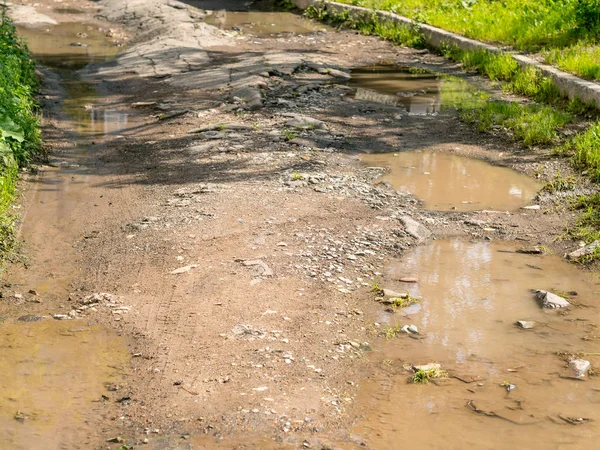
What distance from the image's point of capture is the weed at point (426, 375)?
12.5 feet

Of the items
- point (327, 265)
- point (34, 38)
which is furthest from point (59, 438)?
point (34, 38)

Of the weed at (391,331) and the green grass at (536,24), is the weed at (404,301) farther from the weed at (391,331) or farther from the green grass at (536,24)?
the green grass at (536,24)

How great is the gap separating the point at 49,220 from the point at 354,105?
3.93m

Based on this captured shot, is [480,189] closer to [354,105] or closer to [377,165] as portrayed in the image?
[377,165]

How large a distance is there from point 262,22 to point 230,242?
1052 centimetres

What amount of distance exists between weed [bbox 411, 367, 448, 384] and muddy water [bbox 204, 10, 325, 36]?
10.7 metres

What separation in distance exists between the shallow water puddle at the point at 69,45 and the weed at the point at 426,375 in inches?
346

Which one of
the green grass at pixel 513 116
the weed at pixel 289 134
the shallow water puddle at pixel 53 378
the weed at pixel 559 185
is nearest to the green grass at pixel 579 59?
the green grass at pixel 513 116

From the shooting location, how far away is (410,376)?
387 cm

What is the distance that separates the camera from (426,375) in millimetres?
3852

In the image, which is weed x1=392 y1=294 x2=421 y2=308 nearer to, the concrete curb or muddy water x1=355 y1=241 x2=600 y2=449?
muddy water x1=355 y1=241 x2=600 y2=449

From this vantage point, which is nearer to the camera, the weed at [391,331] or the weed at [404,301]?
the weed at [391,331]

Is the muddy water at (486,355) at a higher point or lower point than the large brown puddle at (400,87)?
lower

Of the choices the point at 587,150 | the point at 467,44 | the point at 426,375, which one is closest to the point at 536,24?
the point at 467,44
